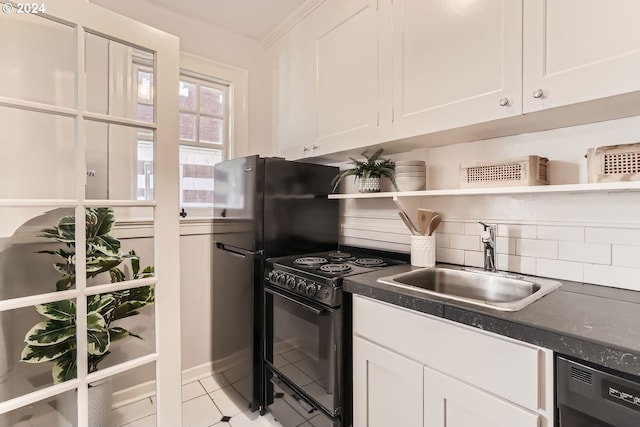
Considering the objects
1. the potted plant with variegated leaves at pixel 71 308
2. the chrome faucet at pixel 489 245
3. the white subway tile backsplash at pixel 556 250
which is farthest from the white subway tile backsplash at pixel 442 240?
the potted plant with variegated leaves at pixel 71 308

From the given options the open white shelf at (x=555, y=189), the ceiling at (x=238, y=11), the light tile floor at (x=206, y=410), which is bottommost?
the light tile floor at (x=206, y=410)

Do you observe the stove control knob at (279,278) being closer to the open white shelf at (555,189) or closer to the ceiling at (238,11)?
the open white shelf at (555,189)

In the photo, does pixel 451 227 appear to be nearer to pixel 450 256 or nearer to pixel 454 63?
pixel 450 256

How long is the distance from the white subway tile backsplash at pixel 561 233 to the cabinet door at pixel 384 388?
851 mm

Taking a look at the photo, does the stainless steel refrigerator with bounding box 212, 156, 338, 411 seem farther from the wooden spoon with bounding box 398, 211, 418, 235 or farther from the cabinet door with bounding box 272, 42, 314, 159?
the wooden spoon with bounding box 398, 211, 418, 235

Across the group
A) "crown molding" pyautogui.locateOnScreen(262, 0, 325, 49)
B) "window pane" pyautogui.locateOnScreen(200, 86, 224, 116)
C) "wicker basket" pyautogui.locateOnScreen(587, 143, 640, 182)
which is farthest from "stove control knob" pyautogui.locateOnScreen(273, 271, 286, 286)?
"crown molding" pyautogui.locateOnScreen(262, 0, 325, 49)

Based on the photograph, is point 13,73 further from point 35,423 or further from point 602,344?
point 602,344

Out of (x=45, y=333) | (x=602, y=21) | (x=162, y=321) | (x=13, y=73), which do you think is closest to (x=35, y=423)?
(x=45, y=333)

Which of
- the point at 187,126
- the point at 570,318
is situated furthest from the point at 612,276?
the point at 187,126

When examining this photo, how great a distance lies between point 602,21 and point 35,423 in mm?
2505

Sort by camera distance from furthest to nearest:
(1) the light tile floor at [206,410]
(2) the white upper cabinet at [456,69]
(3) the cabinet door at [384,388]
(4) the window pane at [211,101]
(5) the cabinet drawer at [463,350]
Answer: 1. (4) the window pane at [211,101]
2. (1) the light tile floor at [206,410]
3. (3) the cabinet door at [384,388]
4. (2) the white upper cabinet at [456,69]
5. (5) the cabinet drawer at [463,350]

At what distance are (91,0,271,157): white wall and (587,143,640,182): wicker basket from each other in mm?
2181

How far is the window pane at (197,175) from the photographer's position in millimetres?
2414

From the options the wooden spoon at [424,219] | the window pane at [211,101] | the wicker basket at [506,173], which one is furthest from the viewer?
the window pane at [211,101]
